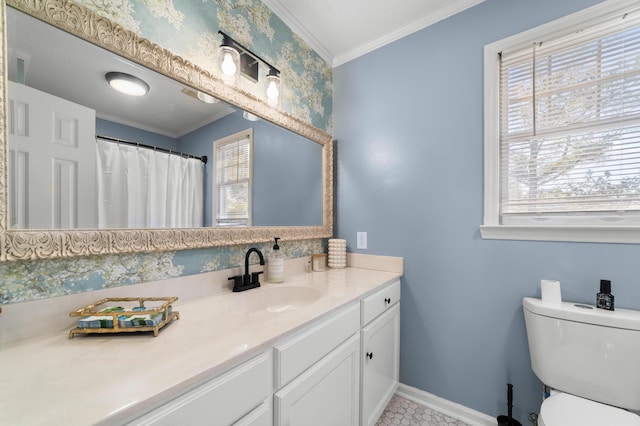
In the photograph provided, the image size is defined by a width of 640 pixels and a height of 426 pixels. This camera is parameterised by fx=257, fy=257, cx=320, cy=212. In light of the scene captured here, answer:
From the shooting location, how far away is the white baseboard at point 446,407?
1482 mm

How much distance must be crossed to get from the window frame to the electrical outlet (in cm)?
75

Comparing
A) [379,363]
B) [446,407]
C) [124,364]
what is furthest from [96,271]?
[446,407]

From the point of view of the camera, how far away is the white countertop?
1.55 ft

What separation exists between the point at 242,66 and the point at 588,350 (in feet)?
6.98

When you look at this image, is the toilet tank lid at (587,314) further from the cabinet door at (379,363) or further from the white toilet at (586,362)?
the cabinet door at (379,363)

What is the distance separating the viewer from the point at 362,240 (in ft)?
6.40

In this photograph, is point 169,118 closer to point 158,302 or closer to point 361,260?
point 158,302

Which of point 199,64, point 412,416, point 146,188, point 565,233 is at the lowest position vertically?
point 412,416

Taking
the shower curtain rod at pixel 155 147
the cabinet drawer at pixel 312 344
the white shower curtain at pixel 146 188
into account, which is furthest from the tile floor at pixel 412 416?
the shower curtain rod at pixel 155 147

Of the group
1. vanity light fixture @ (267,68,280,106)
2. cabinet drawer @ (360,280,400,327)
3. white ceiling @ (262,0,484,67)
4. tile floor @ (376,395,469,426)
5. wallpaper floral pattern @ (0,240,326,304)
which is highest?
white ceiling @ (262,0,484,67)

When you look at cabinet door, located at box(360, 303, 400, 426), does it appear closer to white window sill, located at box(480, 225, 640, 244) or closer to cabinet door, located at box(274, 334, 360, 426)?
cabinet door, located at box(274, 334, 360, 426)

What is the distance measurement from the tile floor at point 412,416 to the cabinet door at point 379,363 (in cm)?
9

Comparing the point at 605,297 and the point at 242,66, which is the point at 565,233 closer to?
the point at 605,297

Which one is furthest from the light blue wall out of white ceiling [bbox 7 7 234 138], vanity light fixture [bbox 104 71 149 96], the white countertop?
vanity light fixture [bbox 104 71 149 96]
